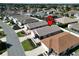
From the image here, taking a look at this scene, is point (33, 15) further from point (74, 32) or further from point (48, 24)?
point (74, 32)

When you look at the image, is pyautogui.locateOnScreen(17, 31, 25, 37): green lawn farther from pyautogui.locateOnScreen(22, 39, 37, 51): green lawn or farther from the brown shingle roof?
the brown shingle roof

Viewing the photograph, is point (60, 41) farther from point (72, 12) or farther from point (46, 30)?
point (72, 12)

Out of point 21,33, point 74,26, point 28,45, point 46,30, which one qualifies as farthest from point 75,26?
point 21,33

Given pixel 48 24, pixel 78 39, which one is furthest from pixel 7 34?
pixel 78 39

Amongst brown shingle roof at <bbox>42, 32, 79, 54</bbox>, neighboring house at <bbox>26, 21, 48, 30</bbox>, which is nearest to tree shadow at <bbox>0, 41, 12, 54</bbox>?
neighboring house at <bbox>26, 21, 48, 30</bbox>

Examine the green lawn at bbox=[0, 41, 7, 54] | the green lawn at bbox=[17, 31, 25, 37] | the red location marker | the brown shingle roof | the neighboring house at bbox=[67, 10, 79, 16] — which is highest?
the neighboring house at bbox=[67, 10, 79, 16]

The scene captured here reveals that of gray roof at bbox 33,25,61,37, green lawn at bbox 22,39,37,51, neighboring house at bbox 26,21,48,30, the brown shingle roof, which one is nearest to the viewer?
the brown shingle roof
